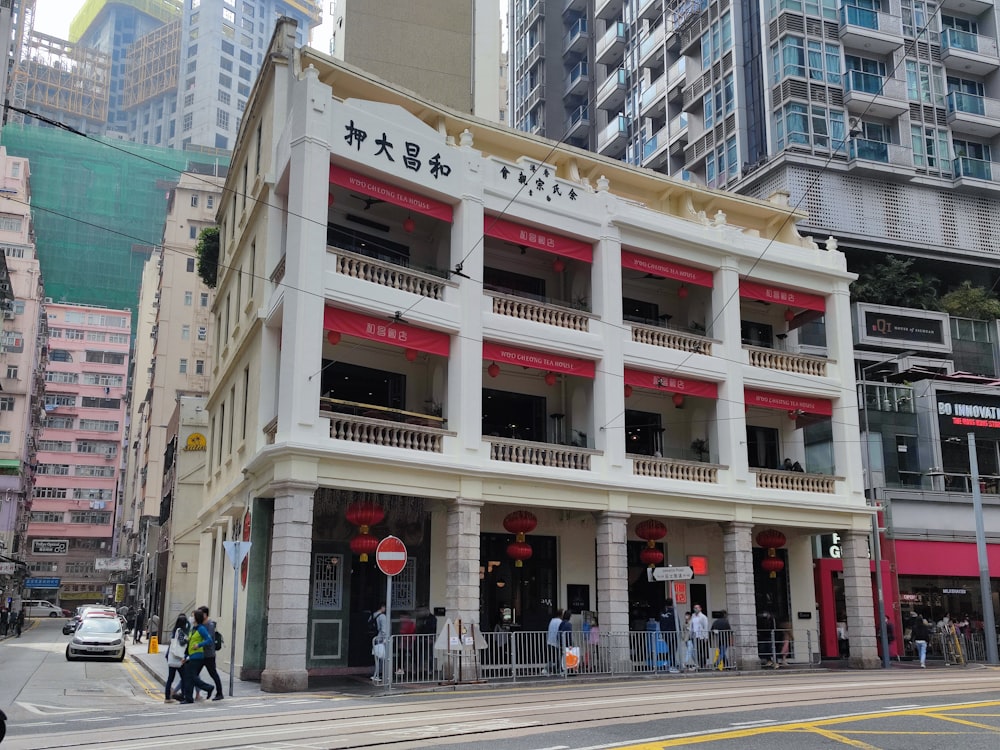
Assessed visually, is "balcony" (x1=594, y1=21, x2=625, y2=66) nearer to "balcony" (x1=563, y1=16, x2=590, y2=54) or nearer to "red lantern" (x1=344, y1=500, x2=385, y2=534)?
"balcony" (x1=563, y1=16, x2=590, y2=54)

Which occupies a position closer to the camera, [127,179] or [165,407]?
[165,407]

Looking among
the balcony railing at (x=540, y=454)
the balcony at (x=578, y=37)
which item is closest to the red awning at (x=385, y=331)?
the balcony railing at (x=540, y=454)

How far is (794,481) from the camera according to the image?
28266mm

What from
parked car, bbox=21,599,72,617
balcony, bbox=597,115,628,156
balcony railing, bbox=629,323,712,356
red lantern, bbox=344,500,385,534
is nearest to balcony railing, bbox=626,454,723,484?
balcony railing, bbox=629,323,712,356

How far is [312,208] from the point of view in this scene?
2091 centimetres

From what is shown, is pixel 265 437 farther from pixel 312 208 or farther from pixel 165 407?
pixel 165 407

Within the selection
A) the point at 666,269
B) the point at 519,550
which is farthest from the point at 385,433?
the point at 666,269

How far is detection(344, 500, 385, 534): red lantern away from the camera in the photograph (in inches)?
837

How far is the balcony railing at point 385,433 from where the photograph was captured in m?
20.7

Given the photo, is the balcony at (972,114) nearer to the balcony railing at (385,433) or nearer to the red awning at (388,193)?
the red awning at (388,193)

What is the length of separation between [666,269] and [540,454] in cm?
710

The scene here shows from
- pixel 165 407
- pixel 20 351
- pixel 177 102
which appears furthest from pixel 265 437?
pixel 177 102

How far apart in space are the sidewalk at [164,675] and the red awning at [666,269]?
1469cm

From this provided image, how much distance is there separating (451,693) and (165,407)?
5531cm
